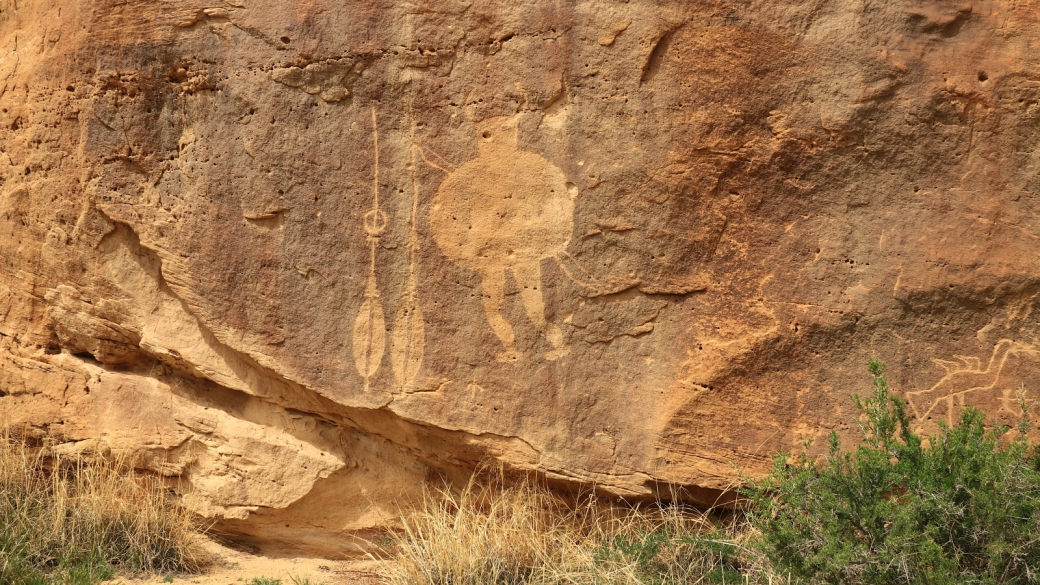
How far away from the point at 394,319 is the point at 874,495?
1888mm

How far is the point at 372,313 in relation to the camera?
3.88 meters

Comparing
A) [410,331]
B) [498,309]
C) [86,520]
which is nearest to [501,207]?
[498,309]

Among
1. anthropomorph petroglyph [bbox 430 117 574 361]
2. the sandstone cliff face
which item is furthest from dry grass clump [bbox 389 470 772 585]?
anthropomorph petroglyph [bbox 430 117 574 361]

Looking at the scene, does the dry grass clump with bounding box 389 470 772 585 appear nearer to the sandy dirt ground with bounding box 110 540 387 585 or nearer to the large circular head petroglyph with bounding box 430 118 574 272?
the sandy dirt ground with bounding box 110 540 387 585

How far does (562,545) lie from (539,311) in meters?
0.91

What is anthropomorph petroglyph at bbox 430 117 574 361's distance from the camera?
3.79m

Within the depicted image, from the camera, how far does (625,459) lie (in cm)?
380

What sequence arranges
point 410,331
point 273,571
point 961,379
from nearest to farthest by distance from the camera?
1. point 961,379
2. point 410,331
3. point 273,571

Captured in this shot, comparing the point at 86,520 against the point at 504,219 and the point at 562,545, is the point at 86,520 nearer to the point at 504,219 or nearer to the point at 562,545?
the point at 562,545

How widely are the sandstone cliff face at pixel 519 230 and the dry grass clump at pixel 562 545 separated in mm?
151

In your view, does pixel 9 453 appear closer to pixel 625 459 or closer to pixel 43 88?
pixel 43 88

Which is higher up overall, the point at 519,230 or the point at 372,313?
the point at 519,230

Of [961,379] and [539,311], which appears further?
[539,311]

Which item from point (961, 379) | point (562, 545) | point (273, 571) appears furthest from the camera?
point (273, 571)
